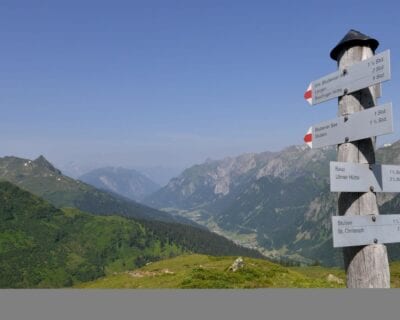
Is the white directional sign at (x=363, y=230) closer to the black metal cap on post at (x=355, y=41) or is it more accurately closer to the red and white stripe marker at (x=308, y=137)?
the red and white stripe marker at (x=308, y=137)

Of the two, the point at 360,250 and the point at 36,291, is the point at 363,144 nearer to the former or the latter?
the point at 360,250

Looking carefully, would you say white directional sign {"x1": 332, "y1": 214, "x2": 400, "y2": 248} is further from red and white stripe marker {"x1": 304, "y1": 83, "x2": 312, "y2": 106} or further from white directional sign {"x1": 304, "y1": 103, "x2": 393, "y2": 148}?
red and white stripe marker {"x1": 304, "y1": 83, "x2": 312, "y2": 106}

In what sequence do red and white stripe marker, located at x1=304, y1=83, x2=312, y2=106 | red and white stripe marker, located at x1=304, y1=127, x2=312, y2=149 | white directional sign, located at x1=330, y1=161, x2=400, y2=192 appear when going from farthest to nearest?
red and white stripe marker, located at x1=304, y1=83, x2=312, y2=106 → red and white stripe marker, located at x1=304, y1=127, x2=312, y2=149 → white directional sign, located at x1=330, y1=161, x2=400, y2=192

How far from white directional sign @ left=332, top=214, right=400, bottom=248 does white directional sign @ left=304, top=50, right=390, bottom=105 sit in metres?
3.09

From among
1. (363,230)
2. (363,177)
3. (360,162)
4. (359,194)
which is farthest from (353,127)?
(363,230)

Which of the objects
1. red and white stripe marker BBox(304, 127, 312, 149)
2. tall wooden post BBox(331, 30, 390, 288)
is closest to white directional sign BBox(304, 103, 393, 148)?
red and white stripe marker BBox(304, 127, 312, 149)

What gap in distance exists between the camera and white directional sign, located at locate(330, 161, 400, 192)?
9.34 m

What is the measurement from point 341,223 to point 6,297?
22.7 ft

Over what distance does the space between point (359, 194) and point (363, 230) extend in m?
0.85

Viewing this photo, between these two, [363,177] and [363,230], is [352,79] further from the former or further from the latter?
[363,230]

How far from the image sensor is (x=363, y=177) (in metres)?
9.70

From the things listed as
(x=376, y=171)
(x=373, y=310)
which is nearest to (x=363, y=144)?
(x=376, y=171)

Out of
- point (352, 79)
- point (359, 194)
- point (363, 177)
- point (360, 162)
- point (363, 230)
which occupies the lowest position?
point (363, 230)

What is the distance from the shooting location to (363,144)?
9914mm
